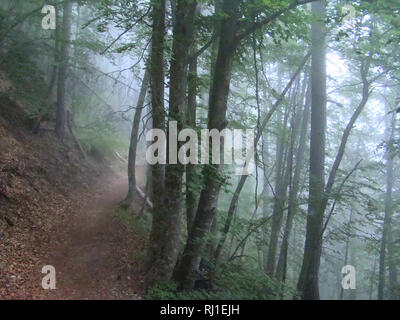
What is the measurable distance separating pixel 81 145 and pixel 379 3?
1217 cm

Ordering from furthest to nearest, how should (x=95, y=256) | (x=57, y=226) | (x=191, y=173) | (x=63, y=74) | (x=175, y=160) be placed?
(x=63, y=74)
(x=57, y=226)
(x=95, y=256)
(x=175, y=160)
(x=191, y=173)

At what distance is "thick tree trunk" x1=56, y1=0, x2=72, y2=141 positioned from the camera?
33.5 ft

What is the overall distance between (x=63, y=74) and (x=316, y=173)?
1007cm

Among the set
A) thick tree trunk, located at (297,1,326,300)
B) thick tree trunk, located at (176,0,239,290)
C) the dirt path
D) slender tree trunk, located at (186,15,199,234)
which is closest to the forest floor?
the dirt path

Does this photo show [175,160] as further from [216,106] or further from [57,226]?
[57,226]

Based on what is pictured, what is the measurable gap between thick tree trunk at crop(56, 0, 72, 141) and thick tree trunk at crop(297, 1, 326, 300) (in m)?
8.28

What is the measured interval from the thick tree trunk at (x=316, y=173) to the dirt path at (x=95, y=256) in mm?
4133

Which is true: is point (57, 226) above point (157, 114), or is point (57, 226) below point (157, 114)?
below

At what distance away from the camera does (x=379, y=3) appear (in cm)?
449

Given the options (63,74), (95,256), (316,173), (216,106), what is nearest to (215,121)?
(216,106)

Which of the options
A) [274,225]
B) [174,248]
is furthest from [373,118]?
[174,248]

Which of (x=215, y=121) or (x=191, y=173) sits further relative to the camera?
(x=215, y=121)

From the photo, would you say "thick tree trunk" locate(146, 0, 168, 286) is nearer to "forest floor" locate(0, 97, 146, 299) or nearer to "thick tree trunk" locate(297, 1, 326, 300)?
"forest floor" locate(0, 97, 146, 299)

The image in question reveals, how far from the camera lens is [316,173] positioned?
7.53 m
